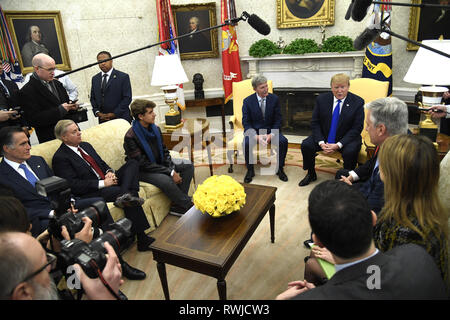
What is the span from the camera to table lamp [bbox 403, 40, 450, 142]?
285 centimetres

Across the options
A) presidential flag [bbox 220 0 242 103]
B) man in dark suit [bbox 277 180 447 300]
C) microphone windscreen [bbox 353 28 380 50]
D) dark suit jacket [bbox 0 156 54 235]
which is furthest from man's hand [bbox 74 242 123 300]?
presidential flag [bbox 220 0 242 103]

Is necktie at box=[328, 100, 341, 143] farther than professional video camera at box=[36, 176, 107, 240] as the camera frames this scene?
Yes

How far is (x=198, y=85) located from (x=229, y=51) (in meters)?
0.90

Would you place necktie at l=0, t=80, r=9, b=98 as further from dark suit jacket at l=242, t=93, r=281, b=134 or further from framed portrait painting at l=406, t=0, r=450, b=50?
framed portrait painting at l=406, t=0, r=450, b=50

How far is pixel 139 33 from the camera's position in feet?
19.9

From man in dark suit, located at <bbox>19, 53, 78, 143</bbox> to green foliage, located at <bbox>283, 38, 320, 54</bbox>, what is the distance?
3.79 m

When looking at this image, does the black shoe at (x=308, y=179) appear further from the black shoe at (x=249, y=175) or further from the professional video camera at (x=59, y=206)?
the professional video camera at (x=59, y=206)

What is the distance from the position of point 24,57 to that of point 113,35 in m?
1.59

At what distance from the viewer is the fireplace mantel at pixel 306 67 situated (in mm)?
5344

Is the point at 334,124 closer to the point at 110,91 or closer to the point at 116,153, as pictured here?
the point at 116,153

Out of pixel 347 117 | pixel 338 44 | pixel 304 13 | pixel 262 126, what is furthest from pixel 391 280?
pixel 304 13

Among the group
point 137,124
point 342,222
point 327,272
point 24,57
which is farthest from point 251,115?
point 24,57

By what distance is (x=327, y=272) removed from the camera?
164 cm
